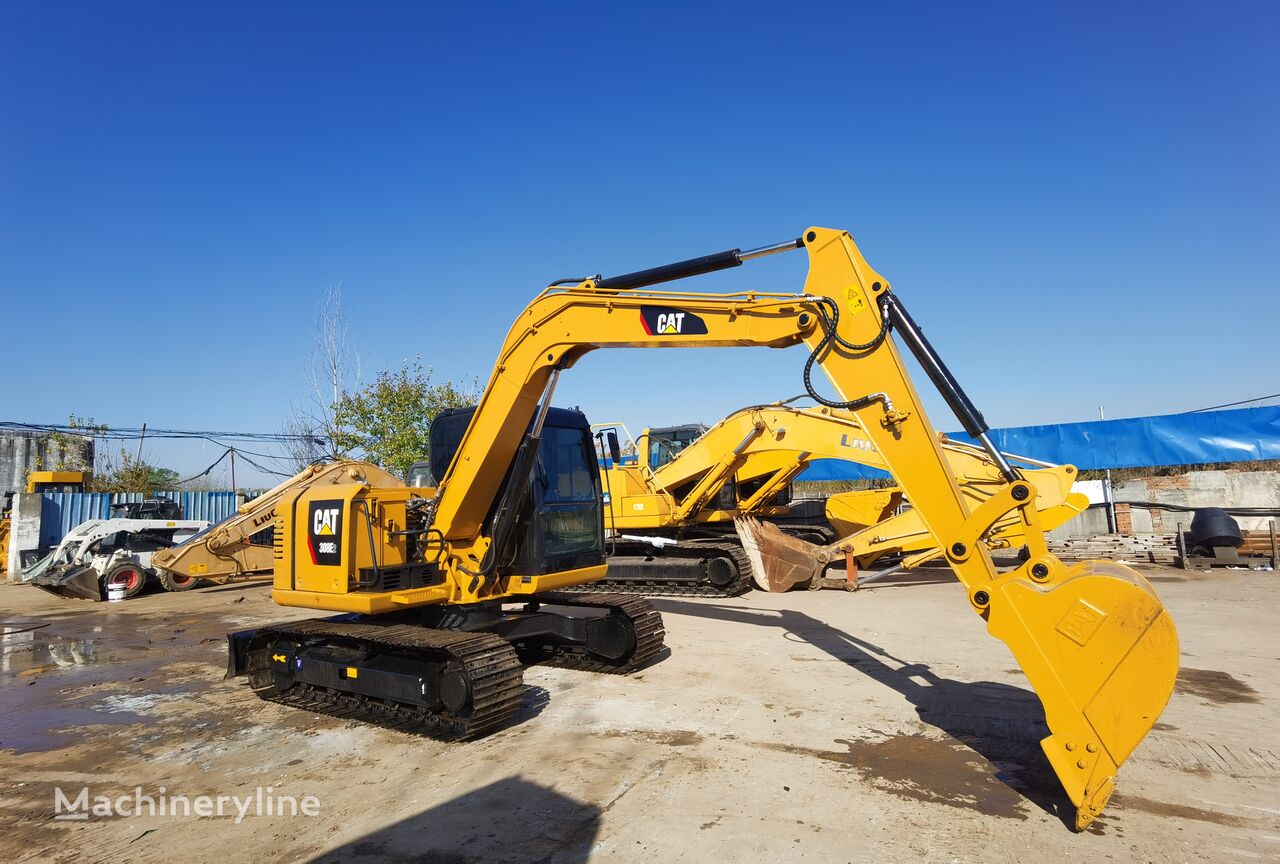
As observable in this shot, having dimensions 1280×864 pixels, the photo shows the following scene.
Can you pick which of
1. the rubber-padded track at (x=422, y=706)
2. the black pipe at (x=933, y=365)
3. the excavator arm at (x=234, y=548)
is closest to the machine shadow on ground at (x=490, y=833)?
the rubber-padded track at (x=422, y=706)

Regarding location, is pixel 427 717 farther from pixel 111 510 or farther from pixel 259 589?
pixel 111 510

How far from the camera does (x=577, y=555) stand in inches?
279

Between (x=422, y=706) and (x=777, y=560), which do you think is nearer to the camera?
(x=422, y=706)

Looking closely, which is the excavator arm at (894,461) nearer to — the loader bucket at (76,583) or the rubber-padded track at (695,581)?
the rubber-padded track at (695,581)

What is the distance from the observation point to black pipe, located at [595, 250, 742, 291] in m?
5.58

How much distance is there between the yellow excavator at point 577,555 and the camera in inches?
162

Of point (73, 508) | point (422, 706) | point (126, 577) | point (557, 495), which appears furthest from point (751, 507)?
point (73, 508)

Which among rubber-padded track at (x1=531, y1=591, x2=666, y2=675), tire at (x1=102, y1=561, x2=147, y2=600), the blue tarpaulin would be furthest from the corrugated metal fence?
the blue tarpaulin

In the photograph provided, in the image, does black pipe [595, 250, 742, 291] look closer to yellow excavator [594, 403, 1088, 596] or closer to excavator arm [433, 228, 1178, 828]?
excavator arm [433, 228, 1178, 828]

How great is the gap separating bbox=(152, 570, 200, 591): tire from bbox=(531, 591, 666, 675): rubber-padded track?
1094 cm

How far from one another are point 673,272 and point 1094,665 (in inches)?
149

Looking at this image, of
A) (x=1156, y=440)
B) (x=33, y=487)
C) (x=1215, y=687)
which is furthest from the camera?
(x=33, y=487)

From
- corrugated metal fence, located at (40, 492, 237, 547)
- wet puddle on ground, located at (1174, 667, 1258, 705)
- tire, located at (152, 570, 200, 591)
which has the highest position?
corrugated metal fence, located at (40, 492, 237, 547)

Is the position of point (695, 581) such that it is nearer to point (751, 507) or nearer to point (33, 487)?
point (751, 507)
